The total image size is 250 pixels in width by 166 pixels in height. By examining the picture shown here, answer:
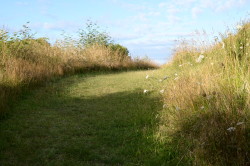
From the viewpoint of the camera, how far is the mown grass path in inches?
151

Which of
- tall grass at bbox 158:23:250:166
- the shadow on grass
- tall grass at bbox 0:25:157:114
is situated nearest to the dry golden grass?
tall grass at bbox 0:25:157:114

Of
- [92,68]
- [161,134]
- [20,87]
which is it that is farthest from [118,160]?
[92,68]

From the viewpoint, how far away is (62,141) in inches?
176

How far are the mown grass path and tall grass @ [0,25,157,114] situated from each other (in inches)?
22.9

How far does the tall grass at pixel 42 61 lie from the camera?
7489mm

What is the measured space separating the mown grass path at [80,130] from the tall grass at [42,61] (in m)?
0.58

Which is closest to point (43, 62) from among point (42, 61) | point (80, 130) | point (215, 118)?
point (42, 61)

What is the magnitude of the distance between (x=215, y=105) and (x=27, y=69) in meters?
7.13

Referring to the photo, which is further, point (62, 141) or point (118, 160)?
point (62, 141)

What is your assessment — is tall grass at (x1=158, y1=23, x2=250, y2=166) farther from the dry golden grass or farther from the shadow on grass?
the dry golden grass

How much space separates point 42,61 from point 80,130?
24.4 ft

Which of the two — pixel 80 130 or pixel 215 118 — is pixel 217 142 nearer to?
pixel 215 118

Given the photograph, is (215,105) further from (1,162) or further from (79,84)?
(79,84)

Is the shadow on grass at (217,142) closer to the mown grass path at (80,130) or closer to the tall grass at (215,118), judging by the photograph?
the tall grass at (215,118)
